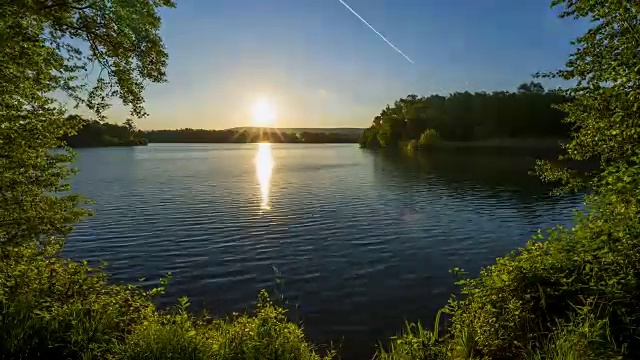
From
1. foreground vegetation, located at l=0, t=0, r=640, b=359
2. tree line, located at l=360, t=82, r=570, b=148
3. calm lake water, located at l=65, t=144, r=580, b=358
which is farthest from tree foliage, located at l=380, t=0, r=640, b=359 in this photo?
tree line, located at l=360, t=82, r=570, b=148

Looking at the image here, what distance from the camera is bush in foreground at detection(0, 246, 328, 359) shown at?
360 inches

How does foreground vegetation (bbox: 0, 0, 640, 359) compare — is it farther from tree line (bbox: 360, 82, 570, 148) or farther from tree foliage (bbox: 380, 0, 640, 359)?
tree line (bbox: 360, 82, 570, 148)

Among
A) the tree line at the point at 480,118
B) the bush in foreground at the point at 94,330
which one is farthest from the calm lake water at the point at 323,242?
the tree line at the point at 480,118

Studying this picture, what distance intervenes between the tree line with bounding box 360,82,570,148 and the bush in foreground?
161m

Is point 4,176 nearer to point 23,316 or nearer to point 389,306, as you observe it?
point 23,316

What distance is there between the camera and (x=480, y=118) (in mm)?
177625

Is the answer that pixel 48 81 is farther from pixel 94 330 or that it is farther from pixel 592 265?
pixel 592 265

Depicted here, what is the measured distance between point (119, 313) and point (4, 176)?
178 inches

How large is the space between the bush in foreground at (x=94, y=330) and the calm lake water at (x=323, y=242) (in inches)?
168

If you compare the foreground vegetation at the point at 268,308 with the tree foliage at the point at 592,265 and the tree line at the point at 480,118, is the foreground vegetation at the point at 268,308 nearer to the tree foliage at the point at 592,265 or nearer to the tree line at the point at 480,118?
the tree foliage at the point at 592,265

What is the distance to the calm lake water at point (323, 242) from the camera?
56.9ft

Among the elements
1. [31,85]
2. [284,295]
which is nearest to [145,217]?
[284,295]

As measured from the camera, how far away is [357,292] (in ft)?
61.0

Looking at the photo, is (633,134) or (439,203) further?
(439,203)
